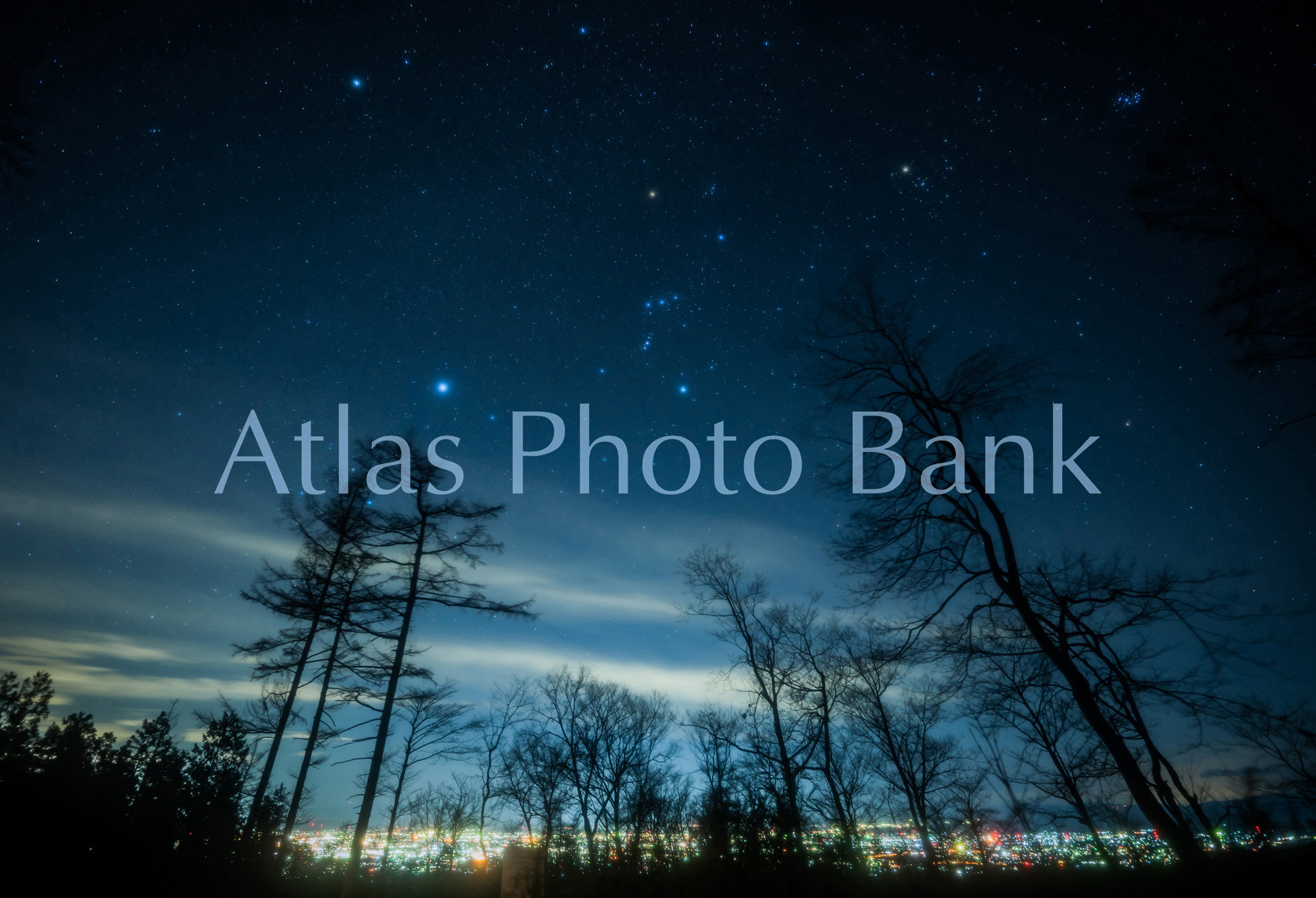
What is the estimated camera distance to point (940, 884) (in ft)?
21.1

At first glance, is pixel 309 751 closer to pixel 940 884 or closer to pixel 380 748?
pixel 380 748

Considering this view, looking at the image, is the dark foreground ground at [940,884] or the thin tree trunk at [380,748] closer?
the dark foreground ground at [940,884]

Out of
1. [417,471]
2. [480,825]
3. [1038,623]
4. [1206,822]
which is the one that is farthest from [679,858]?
[480,825]

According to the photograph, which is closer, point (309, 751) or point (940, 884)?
point (940, 884)

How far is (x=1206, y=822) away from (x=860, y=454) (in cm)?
1538

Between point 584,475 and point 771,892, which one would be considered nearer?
point 771,892

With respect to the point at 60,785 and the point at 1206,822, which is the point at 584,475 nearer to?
the point at 60,785

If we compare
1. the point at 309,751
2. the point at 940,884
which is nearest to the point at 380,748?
the point at 309,751

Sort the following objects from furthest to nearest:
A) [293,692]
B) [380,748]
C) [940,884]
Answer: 1. [293,692]
2. [380,748]
3. [940,884]

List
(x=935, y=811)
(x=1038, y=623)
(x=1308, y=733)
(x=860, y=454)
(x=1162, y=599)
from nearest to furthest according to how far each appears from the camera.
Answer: (x=1308, y=733) → (x=1162, y=599) → (x=1038, y=623) → (x=860, y=454) → (x=935, y=811)

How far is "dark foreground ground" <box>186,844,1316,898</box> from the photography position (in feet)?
13.3

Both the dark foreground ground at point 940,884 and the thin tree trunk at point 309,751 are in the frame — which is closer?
the dark foreground ground at point 940,884

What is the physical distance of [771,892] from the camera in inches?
306

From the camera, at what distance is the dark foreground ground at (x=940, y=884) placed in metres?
4.06
